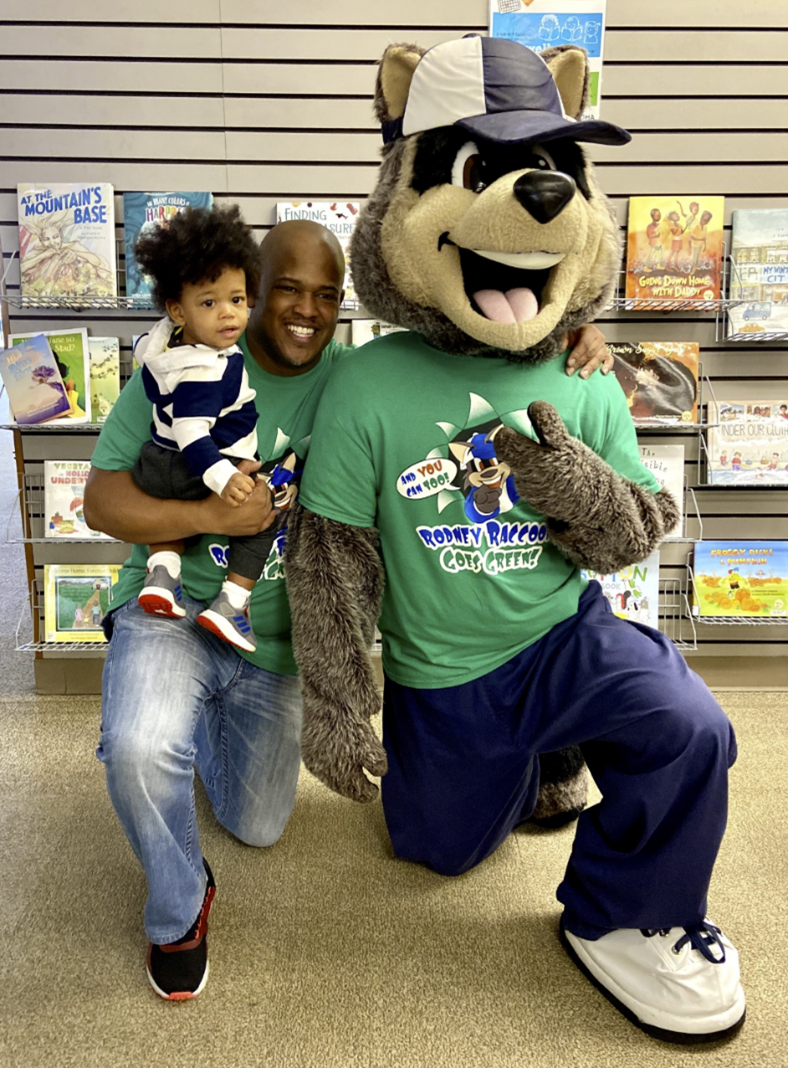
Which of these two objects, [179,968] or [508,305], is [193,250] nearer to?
[508,305]

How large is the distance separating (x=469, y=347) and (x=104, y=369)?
1720 millimetres

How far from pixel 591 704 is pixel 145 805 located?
0.84 meters

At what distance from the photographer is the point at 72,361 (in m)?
2.73

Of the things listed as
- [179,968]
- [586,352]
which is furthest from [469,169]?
[179,968]

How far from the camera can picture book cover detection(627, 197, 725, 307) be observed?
105 inches

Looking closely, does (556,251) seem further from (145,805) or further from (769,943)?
(769,943)

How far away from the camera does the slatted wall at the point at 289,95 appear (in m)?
2.58

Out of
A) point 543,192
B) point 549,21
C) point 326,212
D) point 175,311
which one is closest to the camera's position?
point 543,192

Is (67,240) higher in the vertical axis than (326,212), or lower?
lower

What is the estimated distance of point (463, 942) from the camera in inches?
65.0

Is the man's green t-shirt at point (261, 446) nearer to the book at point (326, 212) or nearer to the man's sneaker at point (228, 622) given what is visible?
the man's sneaker at point (228, 622)

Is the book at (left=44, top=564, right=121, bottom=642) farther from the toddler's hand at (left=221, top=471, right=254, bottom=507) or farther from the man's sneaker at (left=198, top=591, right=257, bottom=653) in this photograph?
the toddler's hand at (left=221, top=471, right=254, bottom=507)

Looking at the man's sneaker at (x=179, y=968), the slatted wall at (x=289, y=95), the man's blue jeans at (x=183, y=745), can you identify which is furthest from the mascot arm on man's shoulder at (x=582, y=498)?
the slatted wall at (x=289, y=95)

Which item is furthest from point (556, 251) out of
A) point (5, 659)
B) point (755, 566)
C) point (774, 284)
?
point (5, 659)
